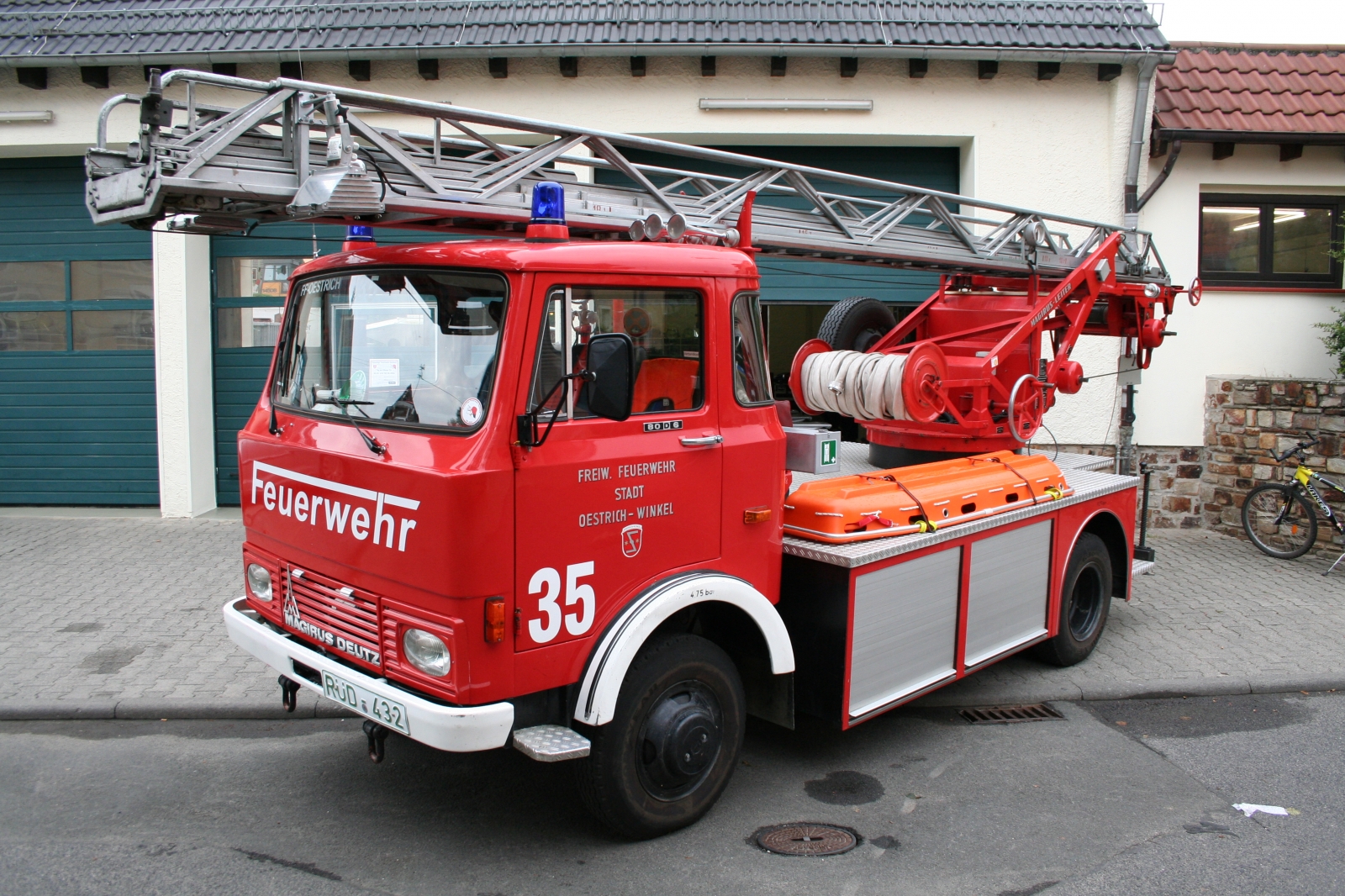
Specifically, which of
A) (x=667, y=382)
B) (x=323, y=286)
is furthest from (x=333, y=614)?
(x=667, y=382)

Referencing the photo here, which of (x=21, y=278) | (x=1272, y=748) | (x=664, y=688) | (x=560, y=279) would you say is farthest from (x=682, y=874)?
→ (x=21, y=278)

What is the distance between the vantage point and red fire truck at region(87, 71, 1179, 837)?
11.7 feet

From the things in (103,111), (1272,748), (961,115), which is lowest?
(1272,748)

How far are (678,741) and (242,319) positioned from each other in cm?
854

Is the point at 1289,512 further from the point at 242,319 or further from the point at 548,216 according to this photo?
the point at 242,319

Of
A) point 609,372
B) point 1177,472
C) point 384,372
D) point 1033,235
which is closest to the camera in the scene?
point 609,372

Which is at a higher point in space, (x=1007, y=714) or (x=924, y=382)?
(x=924, y=382)

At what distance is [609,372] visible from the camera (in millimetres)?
3574

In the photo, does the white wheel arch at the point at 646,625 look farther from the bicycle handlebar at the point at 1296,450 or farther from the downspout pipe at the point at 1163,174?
the downspout pipe at the point at 1163,174

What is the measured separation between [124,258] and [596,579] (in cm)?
911

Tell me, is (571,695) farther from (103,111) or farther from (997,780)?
(103,111)

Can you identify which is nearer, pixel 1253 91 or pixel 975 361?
pixel 975 361

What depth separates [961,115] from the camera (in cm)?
1015

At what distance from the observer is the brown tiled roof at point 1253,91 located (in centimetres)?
1003
